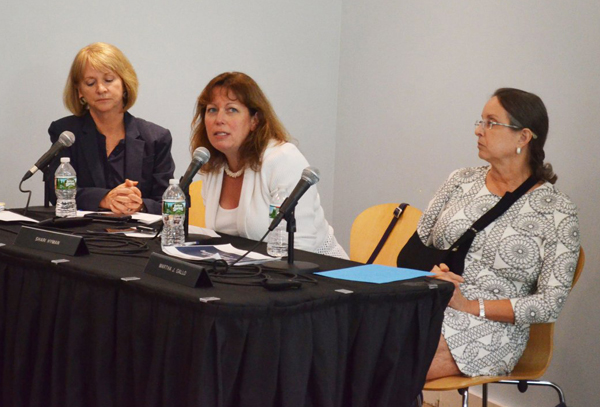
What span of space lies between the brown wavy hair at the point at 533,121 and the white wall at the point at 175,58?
2.15 meters

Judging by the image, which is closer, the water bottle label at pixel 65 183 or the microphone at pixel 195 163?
the microphone at pixel 195 163

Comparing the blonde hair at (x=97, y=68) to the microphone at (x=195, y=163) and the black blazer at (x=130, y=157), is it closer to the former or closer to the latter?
the black blazer at (x=130, y=157)

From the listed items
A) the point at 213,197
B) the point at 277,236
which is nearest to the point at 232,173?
the point at 213,197

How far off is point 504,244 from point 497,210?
0.44 feet

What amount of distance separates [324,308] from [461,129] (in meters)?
2.32

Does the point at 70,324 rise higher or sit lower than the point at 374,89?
lower

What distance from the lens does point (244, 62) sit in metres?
4.61

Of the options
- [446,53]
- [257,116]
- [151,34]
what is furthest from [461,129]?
[151,34]

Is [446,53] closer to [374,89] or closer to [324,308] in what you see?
[374,89]

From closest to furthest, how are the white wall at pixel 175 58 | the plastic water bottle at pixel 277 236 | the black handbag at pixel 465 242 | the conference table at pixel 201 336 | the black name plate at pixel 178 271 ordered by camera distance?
the conference table at pixel 201 336 < the black name plate at pixel 178 271 < the plastic water bottle at pixel 277 236 < the black handbag at pixel 465 242 < the white wall at pixel 175 58

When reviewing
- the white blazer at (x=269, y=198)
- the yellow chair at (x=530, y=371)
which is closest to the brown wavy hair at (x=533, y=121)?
the yellow chair at (x=530, y=371)

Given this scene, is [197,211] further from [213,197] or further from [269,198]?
[269,198]

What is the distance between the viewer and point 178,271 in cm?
183

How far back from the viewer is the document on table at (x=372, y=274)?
1.99 metres
